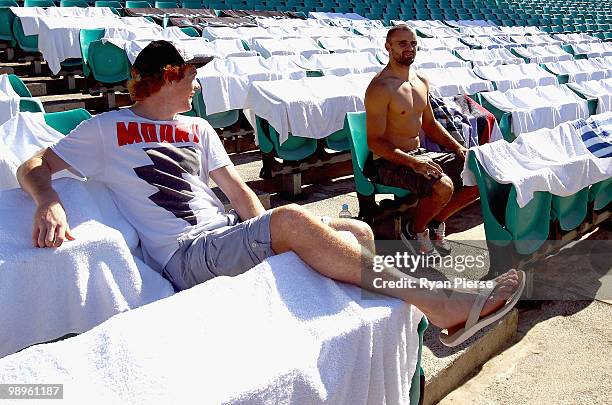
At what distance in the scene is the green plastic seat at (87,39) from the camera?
23.8 ft

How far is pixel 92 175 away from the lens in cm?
264

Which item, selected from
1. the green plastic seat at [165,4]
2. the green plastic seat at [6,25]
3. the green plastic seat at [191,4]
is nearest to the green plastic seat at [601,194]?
the green plastic seat at [6,25]

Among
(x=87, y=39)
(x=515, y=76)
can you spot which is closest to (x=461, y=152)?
(x=515, y=76)

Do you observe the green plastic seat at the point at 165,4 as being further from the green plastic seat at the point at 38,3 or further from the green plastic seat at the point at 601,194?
the green plastic seat at the point at 601,194

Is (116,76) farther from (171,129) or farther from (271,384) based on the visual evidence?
(271,384)

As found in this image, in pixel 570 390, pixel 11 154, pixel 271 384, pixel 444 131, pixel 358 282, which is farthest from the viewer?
pixel 444 131

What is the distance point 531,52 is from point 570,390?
9.61 m

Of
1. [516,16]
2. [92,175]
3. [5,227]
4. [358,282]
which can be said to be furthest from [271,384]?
[516,16]

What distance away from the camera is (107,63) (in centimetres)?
718

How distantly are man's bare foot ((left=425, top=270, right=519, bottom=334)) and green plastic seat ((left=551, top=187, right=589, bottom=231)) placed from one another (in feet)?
5.48

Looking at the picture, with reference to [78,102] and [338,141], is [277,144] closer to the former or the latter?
[338,141]

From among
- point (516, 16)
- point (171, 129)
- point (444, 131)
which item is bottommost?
point (516, 16)

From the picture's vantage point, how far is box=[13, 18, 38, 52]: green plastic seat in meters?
8.51

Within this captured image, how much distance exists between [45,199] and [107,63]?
17.2 feet
